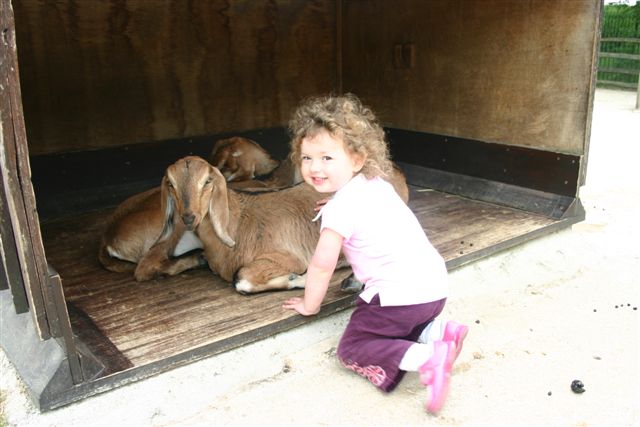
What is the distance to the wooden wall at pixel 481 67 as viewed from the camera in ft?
15.9

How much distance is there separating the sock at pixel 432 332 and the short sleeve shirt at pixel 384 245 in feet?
0.54

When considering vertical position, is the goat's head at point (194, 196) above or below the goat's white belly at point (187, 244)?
above

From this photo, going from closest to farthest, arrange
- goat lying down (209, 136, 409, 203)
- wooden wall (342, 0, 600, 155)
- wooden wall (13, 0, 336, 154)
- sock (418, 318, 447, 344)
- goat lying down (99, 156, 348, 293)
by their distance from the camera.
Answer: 1. sock (418, 318, 447, 344)
2. goat lying down (99, 156, 348, 293)
3. wooden wall (342, 0, 600, 155)
4. wooden wall (13, 0, 336, 154)
5. goat lying down (209, 136, 409, 203)

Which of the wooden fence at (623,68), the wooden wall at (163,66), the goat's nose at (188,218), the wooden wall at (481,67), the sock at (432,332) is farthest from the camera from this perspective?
the wooden fence at (623,68)

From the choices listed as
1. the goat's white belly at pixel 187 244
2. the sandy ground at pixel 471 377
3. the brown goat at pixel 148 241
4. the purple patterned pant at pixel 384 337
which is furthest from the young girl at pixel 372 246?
the goat's white belly at pixel 187 244

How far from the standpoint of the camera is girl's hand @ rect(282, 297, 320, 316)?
3238 mm

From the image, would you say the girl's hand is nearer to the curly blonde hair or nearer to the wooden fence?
the curly blonde hair

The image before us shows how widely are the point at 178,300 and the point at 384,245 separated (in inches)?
57.8

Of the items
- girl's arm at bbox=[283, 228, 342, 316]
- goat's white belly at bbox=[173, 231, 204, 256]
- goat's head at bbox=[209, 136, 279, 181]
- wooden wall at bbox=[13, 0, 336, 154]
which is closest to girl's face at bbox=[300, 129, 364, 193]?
girl's arm at bbox=[283, 228, 342, 316]

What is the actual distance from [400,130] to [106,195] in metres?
3.23

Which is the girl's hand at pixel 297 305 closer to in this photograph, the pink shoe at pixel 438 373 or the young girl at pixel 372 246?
the young girl at pixel 372 246

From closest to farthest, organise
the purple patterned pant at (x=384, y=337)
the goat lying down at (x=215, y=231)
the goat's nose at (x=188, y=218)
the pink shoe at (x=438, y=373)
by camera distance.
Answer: the pink shoe at (x=438, y=373) < the purple patterned pant at (x=384, y=337) < the goat's nose at (x=188, y=218) < the goat lying down at (x=215, y=231)

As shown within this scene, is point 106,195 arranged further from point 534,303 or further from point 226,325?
point 534,303

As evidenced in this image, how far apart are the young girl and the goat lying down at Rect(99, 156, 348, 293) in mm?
873
